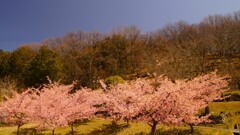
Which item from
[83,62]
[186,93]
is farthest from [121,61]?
[186,93]

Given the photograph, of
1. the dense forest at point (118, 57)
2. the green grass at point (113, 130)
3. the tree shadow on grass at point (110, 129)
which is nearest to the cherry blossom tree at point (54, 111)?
the tree shadow on grass at point (110, 129)

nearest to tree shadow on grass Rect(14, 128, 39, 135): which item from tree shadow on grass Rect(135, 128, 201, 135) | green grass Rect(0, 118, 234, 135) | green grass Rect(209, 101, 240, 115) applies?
green grass Rect(0, 118, 234, 135)

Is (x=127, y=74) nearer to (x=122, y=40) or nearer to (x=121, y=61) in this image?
(x=121, y=61)

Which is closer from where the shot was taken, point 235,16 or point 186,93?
point 186,93

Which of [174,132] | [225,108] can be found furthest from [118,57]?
[174,132]

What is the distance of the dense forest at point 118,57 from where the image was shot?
1393 inches

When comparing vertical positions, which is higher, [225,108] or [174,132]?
[225,108]

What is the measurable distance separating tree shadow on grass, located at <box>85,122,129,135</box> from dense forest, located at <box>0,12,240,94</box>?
1029 cm

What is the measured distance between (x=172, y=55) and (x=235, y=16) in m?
41.0

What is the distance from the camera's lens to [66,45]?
5778cm

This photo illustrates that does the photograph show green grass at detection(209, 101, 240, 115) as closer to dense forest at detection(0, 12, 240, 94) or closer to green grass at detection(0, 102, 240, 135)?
green grass at detection(0, 102, 240, 135)

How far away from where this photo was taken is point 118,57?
54.3 m

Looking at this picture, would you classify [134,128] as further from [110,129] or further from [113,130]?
[110,129]

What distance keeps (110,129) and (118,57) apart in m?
35.7
